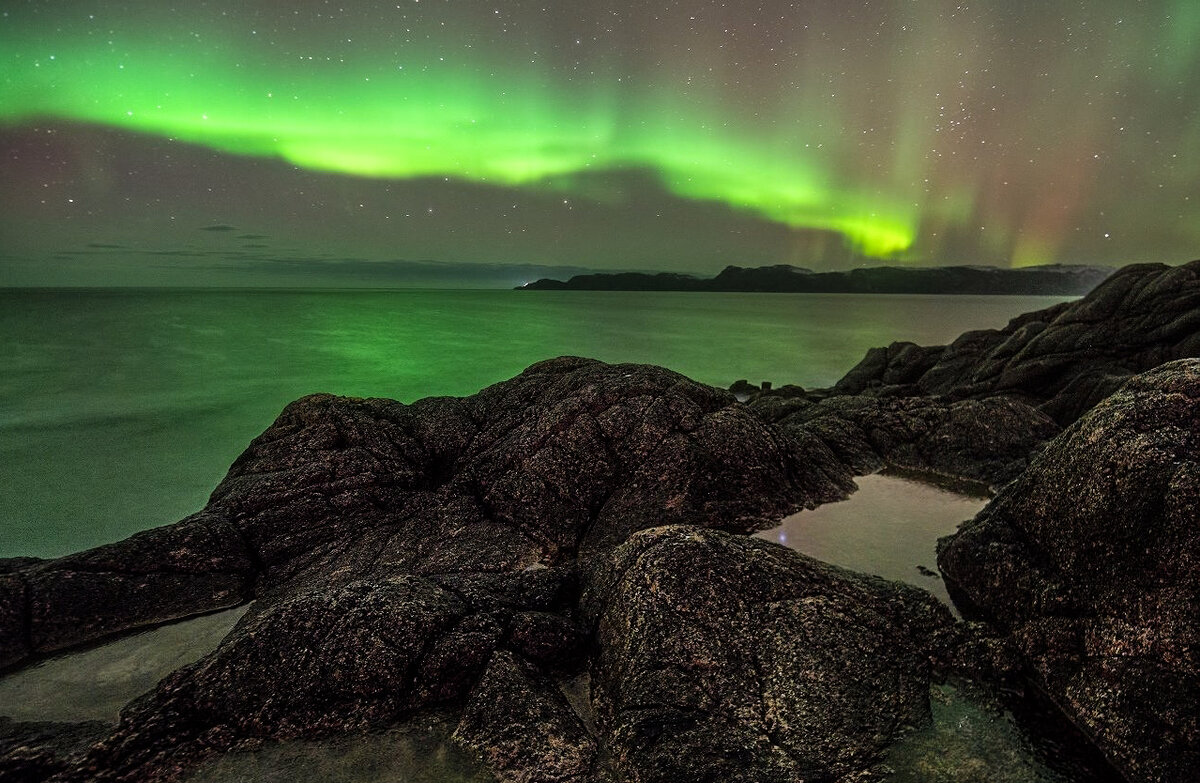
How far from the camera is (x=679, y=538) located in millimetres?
7238

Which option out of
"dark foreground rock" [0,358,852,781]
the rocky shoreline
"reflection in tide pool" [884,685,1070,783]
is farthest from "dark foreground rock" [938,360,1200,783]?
"dark foreground rock" [0,358,852,781]

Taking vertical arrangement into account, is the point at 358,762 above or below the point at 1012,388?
below

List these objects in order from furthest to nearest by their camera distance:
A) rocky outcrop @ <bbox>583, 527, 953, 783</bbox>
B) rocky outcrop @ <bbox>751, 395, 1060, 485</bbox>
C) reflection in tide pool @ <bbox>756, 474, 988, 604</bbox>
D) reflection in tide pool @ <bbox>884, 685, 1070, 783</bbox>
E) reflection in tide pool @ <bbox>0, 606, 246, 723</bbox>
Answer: rocky outcrop @ <bbox>751, 395, 1060, 485</bbox>
reflection in tide pool @ <bbox>756, 474, 988, 604</bbox>
reflection in tide pool @ <bbox>0, 606, 246, 723</bbox>
rocky outcrop @ <bbox>583, 527, 953, 783</bbox>
reflection in tide pool @ <bbox>884, 685, 1070, 783</bbox>

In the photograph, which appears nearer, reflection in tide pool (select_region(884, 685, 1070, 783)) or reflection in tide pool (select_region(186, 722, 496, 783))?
reflection in tide pool (select_region(884, 685, 1070, 783))

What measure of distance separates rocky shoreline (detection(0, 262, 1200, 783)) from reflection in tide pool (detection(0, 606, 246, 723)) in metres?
0.44

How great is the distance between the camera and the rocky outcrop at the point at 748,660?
5.25 meters

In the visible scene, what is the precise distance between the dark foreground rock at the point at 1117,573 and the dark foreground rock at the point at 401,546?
4.53 meters

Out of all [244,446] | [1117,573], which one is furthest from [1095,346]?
[244,446]

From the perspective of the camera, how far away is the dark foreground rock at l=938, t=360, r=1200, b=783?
5168 mm

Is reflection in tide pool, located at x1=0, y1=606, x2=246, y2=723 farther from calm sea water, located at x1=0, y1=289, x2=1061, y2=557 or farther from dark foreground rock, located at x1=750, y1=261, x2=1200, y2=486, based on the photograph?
dark foreground rock, located at x1=750, y1=261, x2=1200, y2=486

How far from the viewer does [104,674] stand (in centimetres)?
743

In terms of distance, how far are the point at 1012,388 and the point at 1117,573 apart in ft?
53.9

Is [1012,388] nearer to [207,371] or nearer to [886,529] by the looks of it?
[886,529]

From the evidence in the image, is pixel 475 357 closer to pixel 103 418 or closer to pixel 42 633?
pixel 103 418
